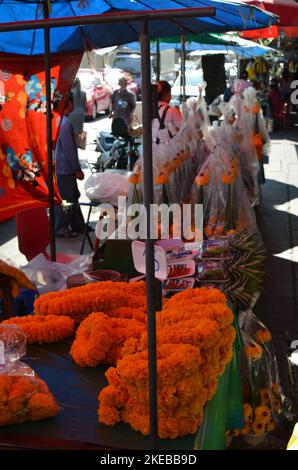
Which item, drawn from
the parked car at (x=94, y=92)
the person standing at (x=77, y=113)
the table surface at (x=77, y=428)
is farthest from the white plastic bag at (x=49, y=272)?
the parked car at (x=94, y=92)

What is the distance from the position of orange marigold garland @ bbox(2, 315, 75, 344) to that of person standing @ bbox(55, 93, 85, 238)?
4.50m

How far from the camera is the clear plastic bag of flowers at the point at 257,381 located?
12.3 ft

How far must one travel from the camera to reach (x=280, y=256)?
7.82 metres

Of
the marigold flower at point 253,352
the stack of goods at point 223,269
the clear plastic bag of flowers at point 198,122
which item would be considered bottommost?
the marigold flower at point 253,352

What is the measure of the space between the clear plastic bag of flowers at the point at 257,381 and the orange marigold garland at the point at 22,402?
1658 mm

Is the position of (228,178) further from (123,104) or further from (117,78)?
(117,78)

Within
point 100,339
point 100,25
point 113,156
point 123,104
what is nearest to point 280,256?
point 100,25

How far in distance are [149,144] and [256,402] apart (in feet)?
7.50

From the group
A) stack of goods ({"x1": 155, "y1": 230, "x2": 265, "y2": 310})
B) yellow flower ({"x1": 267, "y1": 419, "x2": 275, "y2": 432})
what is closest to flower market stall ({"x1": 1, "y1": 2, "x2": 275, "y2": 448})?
stack of goods ({"x1": 155, "y1": 230, "x2": 265, "y2": 310})

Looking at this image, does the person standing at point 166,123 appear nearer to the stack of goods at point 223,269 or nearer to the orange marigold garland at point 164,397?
the stack of goods at point 223,269

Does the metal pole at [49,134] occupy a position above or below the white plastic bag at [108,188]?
above

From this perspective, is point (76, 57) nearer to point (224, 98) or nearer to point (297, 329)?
point (297, 329)
